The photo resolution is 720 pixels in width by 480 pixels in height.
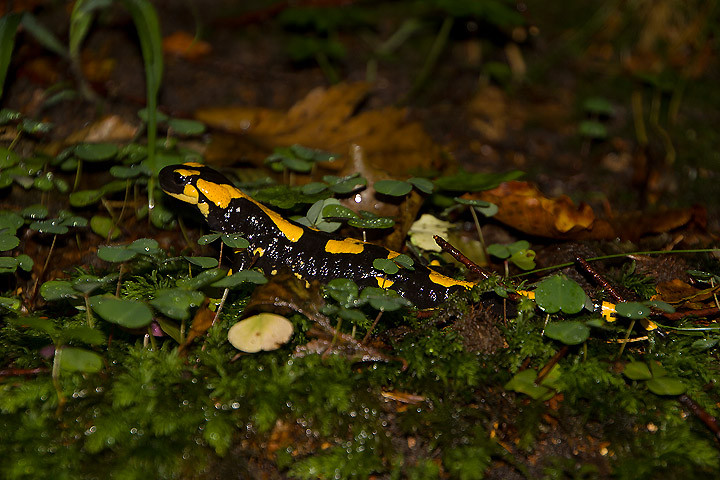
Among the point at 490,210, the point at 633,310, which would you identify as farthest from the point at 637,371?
the point at 490,210

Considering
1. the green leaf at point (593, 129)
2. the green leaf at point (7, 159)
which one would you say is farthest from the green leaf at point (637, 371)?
the green leaf at point (7, 159)

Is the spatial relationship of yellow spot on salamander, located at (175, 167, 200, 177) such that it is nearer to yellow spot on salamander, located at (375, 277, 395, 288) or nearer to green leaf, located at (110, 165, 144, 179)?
green leaf, located at (110, 165, 144, 179)

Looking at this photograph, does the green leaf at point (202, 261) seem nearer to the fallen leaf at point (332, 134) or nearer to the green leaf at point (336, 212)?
the green leaf at point (336, 212)

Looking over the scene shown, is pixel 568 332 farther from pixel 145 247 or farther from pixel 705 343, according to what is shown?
pixel 145 247

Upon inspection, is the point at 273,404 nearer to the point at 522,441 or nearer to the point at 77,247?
the point at 522,441

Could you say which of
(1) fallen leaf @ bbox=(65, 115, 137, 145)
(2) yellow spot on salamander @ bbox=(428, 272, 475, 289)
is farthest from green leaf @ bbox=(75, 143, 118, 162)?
(2) yellow spot on salamander @ bbox=(428, 272, 475, 289)

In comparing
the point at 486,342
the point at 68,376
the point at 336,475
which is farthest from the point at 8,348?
the point at 486,342
